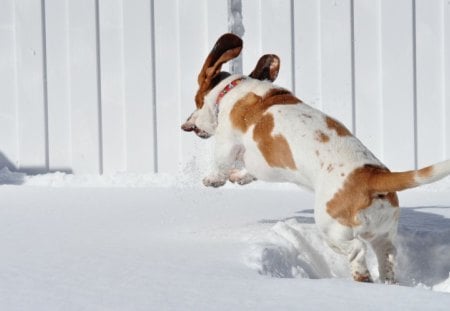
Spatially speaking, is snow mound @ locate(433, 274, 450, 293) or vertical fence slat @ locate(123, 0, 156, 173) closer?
snow mound @ locate(433, 274, 450, 293)

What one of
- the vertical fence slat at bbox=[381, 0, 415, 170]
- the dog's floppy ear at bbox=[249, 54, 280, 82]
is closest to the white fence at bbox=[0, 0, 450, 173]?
the vertical fence slat at bbox=[381, 0, 415, 170]

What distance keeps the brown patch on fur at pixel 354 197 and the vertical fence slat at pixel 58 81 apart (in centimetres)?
287

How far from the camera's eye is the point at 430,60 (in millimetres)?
5391

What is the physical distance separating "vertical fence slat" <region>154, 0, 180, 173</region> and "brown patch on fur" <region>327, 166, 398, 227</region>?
2.43 m

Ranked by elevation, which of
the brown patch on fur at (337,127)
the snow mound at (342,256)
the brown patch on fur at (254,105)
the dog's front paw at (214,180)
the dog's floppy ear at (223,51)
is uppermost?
the dog's floppy ear at (223,51)

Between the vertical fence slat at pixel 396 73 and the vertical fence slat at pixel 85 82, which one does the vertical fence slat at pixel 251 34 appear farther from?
the vertical fence slat at pixel 85 82

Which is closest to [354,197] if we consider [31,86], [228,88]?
[228,88]

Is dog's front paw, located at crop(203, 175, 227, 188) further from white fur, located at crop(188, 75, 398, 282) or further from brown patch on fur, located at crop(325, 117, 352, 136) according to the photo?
brown patch on fur, located at crop(325, 117, 352, 136)

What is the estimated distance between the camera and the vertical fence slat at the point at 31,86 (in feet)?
18.7

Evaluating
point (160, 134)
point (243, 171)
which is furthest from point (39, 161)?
point (243, 171)

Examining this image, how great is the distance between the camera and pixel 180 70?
547cm

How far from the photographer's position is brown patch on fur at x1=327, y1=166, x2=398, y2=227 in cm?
307

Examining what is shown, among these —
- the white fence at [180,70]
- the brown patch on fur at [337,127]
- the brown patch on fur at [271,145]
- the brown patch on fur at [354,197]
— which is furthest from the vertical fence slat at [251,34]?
the brown patch on fur at [354,197]

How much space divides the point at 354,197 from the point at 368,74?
2436mm
